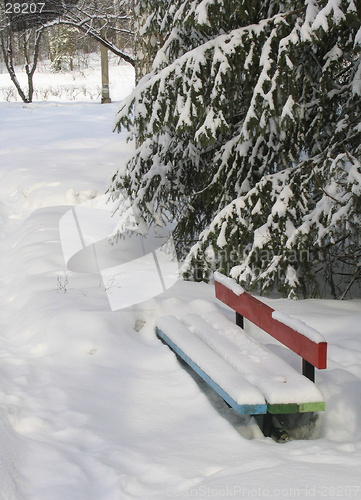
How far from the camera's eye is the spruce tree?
416cm

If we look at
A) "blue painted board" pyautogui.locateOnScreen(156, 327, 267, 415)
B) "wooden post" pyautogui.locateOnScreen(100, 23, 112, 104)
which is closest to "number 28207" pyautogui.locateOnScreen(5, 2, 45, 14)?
"wooden post" pyautogui.locateOnScreen(100, 23, 112, 104)

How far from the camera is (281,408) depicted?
8.46 ft

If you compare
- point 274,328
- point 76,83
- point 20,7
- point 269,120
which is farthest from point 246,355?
point 76,83

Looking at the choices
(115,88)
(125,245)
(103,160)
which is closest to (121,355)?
(125,245)

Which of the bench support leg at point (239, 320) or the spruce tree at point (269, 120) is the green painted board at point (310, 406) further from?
the spruce tree at point (269, 120)

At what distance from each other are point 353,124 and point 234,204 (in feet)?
4.36

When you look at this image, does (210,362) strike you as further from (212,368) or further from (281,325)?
(281,325)

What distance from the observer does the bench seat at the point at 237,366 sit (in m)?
2.59

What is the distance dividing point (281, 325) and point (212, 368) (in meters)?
0.50

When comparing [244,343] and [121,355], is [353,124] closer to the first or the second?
[244,343]

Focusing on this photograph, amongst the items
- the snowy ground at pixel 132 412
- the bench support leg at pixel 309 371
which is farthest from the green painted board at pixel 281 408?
the bench support leg at pixel 309 371

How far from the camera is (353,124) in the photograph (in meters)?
4.46

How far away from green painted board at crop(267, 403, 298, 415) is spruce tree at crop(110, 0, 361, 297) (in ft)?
6.60

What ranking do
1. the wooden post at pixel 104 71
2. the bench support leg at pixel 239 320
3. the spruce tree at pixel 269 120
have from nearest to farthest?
the bench support leg at pixel 239 320
the spruce tree at pixel 269 120
the wooden post at pixel 104 71
